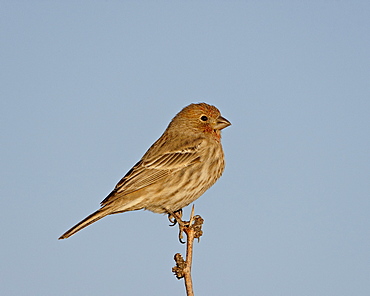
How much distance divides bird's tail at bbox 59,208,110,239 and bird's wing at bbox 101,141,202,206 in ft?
0.61

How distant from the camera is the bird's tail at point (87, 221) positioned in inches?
336

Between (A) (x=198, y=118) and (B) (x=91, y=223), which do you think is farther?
(A) (x=198, y=118)

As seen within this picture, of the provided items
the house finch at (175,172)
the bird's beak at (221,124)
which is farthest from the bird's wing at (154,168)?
the bird's beak at (221,124)

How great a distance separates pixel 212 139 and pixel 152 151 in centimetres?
119

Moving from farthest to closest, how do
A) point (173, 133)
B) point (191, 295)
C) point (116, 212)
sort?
point (173, 133) → point (116, 212) → point (191, 295)

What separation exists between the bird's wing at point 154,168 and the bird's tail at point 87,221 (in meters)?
0.19

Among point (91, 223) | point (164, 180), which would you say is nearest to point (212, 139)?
point (164, 180)

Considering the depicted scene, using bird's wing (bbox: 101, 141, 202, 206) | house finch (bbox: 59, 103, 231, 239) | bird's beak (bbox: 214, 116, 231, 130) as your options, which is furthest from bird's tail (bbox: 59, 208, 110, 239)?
bird's beak (bbox: 214, 116, 231, 130)

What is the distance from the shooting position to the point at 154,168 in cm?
973

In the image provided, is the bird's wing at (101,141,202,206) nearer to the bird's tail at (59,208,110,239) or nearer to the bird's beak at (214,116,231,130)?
the bird's tail at (59,208,110,239)

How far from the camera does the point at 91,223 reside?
874cm

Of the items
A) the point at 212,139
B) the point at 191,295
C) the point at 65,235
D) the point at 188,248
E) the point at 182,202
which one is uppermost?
the point at 212,139

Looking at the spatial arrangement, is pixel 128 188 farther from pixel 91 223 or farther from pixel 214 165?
pixel 214 165

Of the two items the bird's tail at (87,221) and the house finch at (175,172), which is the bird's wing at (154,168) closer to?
the house finch at (175,172)
